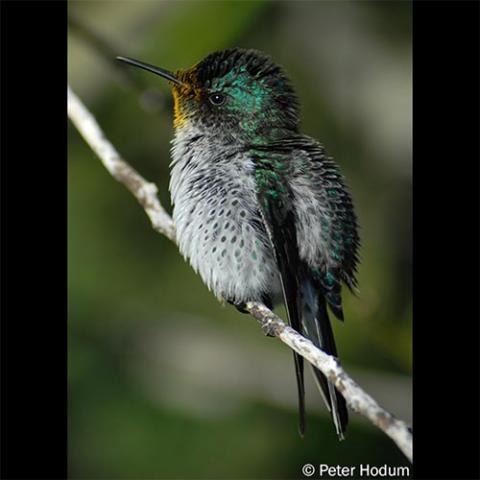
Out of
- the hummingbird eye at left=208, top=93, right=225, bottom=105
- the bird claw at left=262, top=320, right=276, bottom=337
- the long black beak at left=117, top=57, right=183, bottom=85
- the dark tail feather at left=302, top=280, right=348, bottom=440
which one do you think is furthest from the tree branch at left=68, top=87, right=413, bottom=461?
the hummingbird eye at left=208, top=93, right=225, bottom=105

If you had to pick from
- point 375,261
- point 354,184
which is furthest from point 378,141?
point 375,261

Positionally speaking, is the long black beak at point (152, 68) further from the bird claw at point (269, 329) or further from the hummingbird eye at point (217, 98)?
the bird claw at point (269, 329)

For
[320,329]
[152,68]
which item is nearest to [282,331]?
[320,329]

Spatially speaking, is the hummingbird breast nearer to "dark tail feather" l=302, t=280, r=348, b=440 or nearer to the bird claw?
"dark tail feather" l=302, t=280, r=348, b=440

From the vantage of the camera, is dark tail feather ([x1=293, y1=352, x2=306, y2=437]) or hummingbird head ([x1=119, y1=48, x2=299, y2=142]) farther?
hummingbird head ([x1=119, y1=48, x2=299, y2=142])
